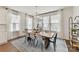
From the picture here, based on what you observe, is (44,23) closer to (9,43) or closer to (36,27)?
(36,27)

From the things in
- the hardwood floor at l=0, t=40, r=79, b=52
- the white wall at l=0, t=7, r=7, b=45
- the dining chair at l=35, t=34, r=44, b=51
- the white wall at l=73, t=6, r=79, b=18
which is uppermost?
the white wall at l=73, t=6, r=79, b=18

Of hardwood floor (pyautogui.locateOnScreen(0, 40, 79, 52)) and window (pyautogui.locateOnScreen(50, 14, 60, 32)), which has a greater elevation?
window (pyautogui.locateOnScreen(50, 14, 60, 32))

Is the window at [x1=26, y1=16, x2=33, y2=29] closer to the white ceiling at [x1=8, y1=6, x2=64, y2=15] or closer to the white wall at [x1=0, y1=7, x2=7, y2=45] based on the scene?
the white ceiling at [x1=8, y1=6, x2=64, y2=15]

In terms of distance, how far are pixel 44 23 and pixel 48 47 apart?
0.51 m

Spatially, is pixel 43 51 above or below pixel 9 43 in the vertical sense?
below

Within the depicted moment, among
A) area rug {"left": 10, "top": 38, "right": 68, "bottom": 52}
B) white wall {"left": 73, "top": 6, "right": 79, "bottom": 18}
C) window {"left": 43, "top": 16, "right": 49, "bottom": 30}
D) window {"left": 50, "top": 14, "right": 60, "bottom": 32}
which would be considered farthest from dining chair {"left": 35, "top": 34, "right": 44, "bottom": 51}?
Result: white wall {"left": 73, "top": 6, "right": 79, "bottom": 18}

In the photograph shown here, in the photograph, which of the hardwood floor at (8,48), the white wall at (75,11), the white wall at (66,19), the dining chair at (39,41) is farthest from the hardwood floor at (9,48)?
the white wall at (75,11)

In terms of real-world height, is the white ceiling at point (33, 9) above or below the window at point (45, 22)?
above

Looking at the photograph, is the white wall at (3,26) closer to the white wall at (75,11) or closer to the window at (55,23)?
the window at (55,23)

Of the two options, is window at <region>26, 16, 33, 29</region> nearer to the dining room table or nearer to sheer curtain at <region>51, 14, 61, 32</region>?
the dining room table

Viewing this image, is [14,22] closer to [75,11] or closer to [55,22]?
[55,22]

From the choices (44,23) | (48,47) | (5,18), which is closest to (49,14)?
(44,23)

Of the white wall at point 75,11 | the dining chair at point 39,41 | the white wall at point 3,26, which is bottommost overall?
the dining chair at point 39,41
